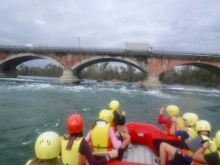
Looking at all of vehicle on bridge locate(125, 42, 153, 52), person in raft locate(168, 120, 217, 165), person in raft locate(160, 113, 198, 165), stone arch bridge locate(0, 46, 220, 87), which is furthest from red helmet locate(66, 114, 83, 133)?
vehicle on bridge locate(125, 42, 153, 52)

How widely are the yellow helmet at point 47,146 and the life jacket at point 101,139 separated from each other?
1195 millimetres

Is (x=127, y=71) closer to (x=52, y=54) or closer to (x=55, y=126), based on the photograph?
(x=52, y=54)

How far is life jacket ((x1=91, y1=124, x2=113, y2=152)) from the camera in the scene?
12.8 feet

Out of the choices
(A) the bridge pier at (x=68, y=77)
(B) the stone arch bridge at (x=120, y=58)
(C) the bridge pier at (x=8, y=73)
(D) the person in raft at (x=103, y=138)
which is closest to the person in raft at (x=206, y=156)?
(D) the person in raft at (x=103, y=138)

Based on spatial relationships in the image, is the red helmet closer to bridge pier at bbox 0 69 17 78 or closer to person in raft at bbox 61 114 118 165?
person in raft at bbox 61 114 118 165

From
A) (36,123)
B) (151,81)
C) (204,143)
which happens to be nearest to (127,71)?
(151,81)

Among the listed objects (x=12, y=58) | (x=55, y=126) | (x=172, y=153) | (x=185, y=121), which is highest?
(x=12, y=58)

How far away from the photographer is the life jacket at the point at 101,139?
390cm

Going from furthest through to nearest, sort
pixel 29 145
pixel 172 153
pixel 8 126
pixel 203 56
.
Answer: pixel 203 56, pixel 8 126, pixel 29 145, pixel 172 153

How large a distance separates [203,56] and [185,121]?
1431 inches

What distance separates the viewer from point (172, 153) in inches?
155

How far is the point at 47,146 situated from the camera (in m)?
2.70

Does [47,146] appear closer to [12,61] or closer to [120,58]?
[120,58]

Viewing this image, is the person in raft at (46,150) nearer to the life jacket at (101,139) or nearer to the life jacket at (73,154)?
the life jacket at (73,154)
